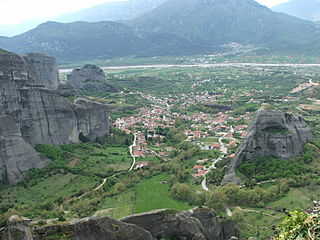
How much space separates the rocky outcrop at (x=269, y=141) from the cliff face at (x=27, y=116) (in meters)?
23.9

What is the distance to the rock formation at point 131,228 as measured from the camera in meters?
17.7

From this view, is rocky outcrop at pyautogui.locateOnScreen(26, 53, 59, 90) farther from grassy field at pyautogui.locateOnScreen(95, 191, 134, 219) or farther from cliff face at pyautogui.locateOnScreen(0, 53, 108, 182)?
grassy field at pyautogui.locateOnScreen(95, 191, 134, 219)

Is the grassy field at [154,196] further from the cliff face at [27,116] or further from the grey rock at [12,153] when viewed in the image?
the grey rock at [12,153]

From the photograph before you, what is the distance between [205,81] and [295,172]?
106797mm

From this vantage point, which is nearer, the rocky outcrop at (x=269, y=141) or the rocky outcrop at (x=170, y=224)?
the rocky outcrop at (x=170, y=224)

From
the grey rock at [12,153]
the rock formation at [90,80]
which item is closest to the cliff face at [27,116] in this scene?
the grey rock at [12,153]

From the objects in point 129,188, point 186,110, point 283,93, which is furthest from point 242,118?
point 129,188

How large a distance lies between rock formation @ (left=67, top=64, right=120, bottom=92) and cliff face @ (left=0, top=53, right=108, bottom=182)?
56393 millimetres

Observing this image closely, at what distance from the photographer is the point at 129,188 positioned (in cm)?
4294

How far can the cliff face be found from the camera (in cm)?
4081

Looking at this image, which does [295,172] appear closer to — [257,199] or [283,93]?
[257,199]

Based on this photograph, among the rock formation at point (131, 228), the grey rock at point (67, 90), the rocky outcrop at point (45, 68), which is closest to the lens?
the rock formation at point (131, 228)

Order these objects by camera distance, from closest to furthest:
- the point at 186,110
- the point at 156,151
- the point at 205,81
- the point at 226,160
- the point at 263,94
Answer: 1. the point at 226,160
2. the point at 156,151
3. the point at 186,110
4. the point at 263,94
5. the point at 205,81

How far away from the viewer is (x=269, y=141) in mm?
43500
